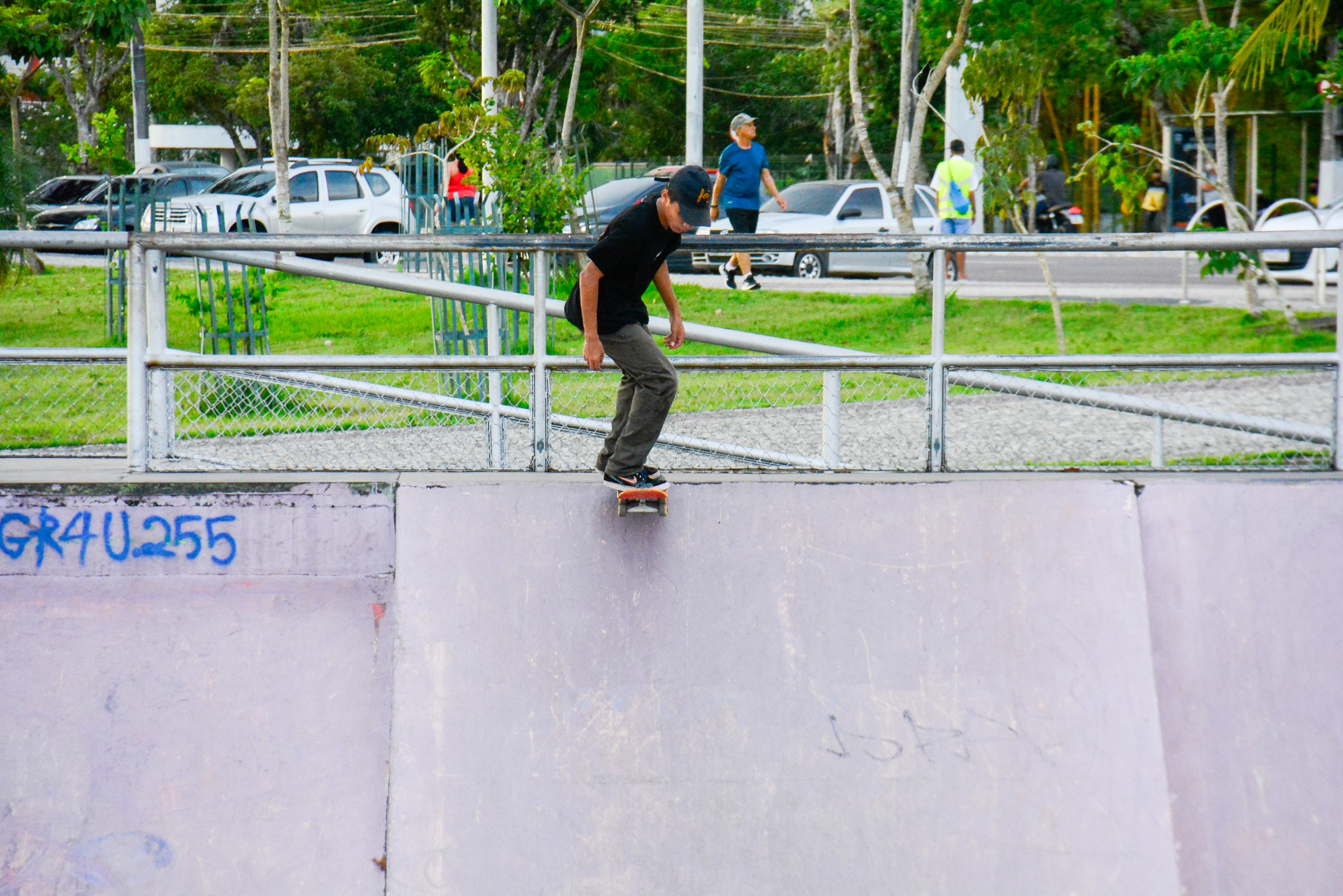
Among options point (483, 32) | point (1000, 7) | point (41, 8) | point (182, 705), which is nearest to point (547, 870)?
point (182, 705)

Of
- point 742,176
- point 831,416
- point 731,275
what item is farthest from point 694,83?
point 831,416

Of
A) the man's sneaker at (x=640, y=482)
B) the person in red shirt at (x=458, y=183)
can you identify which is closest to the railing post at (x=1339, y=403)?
the man's sneaker at (x=640, y=482)

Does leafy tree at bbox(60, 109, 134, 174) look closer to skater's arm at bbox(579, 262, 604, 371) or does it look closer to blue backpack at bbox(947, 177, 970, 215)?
blue backpack at bbox(947, 177, 970, 215)

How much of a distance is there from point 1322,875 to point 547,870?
7.53 ft

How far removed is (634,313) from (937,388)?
1206 millimetres

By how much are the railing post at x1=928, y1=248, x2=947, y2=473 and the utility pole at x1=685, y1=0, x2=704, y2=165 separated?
14.2 metres

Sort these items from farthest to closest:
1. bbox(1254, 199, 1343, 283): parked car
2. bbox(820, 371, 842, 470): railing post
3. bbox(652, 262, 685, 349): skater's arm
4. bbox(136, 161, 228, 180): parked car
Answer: bbox(136, 161, 228, 180): parked car
bbox(1254, 199, 1343, 283): parked car
bbox(820, 371, 842, 470): railing post
bbox(652, 262, 685, 349): skater's arm

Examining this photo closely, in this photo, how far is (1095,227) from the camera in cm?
3259

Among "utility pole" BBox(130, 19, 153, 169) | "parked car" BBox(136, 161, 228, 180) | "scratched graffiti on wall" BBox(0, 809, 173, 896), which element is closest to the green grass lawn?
"scratched graffiti on wall" BBox(0, 809, 173, 896)

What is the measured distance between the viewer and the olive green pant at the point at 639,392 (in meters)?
4.31

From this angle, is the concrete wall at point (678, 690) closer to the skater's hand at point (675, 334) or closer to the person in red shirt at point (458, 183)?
the skater's hand at point (675, 334)

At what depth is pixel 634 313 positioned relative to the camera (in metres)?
4.44

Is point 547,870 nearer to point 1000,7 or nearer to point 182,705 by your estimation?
point 182,705

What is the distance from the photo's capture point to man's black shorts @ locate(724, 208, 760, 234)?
37.2 ft
